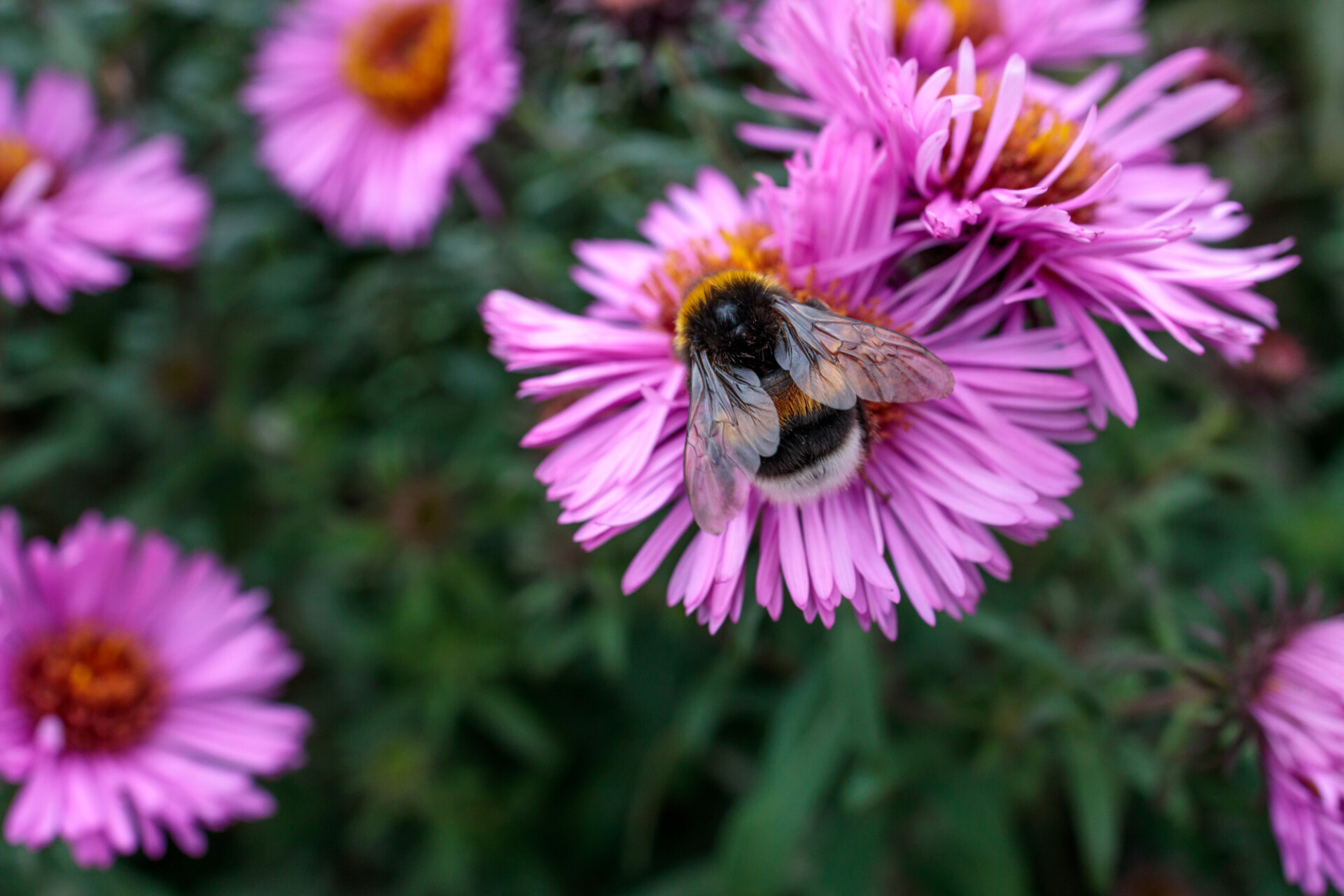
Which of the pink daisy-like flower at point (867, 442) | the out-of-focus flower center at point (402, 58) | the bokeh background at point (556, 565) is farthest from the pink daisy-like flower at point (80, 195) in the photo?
the pink daisy-like flower at point (867, 442)

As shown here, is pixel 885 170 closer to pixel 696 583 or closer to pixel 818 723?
pixel 696 583

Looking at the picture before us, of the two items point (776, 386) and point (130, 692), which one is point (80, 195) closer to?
point (130, 692)

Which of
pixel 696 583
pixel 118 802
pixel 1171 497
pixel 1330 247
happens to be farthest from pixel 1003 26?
pixel 118 802

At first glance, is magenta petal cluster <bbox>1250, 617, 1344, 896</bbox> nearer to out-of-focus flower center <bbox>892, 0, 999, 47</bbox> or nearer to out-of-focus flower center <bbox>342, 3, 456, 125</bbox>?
out-of-focus flower center <bbox>892, 0, 999, 47</bbox>

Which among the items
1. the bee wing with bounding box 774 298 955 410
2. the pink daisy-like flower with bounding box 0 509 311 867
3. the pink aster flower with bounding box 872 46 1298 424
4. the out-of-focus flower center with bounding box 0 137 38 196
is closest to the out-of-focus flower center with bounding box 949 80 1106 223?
the pink aster flower with bounding box 872 46 1298 424

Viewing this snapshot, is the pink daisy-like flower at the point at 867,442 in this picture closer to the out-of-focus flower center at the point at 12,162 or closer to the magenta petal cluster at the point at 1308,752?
the magenta petal cluster at the point at 1308,752
